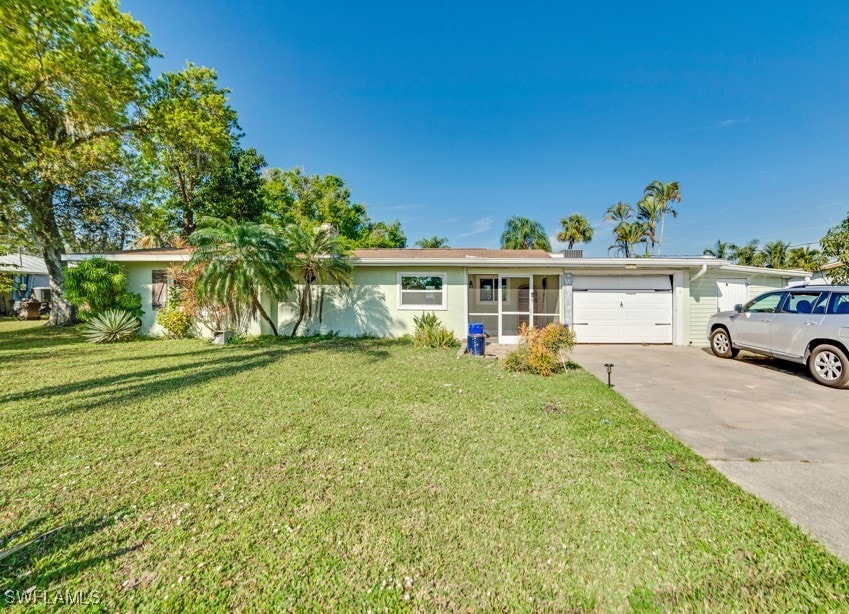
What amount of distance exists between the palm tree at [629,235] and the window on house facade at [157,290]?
32.7 m

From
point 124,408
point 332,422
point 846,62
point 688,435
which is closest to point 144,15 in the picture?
point 124,408

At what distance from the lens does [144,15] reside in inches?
448

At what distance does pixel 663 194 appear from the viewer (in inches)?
1080

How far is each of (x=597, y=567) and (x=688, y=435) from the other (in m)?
2.69

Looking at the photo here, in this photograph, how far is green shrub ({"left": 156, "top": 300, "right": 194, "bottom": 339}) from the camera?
10203mm

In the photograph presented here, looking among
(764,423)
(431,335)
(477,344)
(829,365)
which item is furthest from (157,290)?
(829,365)

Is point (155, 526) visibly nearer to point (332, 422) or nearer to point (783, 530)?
point (332, 422)

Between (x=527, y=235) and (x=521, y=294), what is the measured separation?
66.6ft

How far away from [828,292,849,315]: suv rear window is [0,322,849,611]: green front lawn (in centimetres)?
436

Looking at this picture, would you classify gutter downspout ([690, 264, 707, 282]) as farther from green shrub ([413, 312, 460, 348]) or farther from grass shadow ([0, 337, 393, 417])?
grass shadow ([0, 337, 393, 417])

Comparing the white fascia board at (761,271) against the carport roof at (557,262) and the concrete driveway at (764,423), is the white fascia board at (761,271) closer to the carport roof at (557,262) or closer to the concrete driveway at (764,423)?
the carport roof at (557,262)

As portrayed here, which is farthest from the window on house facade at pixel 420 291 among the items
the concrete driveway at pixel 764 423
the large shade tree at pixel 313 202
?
the large shade tree at pixel 313 202

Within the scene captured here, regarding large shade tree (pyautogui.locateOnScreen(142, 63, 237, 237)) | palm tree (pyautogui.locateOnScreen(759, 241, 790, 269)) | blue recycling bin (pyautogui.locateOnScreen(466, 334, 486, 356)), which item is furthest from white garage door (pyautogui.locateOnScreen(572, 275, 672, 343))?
palm tree (pyautogui.locateOnScreen(759, 241, 790, 269))

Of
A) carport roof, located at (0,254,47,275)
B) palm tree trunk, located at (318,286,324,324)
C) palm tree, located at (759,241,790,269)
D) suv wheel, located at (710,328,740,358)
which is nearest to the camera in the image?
suv wheel, located at (710,328,740,358)
